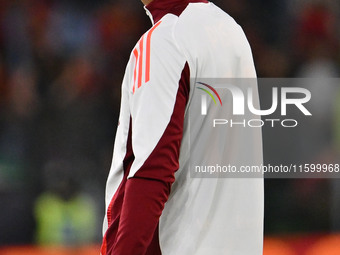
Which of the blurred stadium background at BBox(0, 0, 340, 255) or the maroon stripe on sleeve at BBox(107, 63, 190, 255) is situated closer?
the maroon stripe on sleeve at BBox(107, 63, 190, 255)

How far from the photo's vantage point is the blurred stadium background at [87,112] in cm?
379

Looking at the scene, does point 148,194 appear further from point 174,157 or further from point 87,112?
point 87,112

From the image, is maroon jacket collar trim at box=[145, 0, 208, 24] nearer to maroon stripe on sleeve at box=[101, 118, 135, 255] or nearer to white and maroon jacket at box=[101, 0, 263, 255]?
white and maroon jacket at box=[101, 0, 263, 255]

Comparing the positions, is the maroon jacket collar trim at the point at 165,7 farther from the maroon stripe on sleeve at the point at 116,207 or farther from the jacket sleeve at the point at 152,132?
the maroon stripe on sleeve at the point at 116,207

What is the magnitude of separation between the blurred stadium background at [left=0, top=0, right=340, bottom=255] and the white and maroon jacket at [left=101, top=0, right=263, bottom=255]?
2.63 meters

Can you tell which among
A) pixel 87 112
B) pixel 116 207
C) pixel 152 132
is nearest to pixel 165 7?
pixel 152 132

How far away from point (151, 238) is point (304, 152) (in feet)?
9.77

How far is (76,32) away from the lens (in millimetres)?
4121

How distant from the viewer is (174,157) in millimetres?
1001

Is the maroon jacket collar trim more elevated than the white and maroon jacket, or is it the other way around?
the maroon jacket collar trim

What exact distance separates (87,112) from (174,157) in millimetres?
3049

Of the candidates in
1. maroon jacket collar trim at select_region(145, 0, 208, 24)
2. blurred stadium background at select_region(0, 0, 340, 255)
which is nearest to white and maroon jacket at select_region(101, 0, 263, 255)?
maroon jacket collar trim at select_region(145, 0, 208, 24)

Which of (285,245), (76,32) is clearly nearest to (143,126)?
(285,245)

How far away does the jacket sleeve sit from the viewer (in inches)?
38.2
